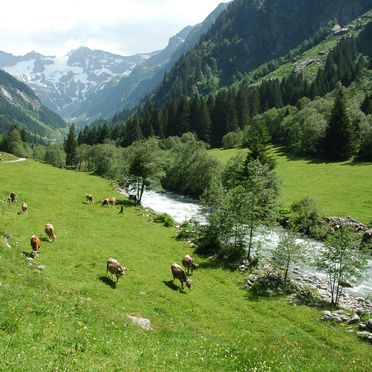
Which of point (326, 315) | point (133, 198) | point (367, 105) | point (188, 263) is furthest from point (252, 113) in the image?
point (326, 315)

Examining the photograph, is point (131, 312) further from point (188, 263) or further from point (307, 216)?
point (307, 216)

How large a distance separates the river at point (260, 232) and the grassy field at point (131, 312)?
7.63 m

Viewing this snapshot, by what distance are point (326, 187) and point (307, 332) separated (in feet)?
178

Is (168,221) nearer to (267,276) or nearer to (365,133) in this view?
(267,276)

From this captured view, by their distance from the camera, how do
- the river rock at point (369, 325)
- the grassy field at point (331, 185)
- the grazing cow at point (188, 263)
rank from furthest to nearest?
the grassy field at point (331, 185)
the grazing cow at point (188, 263)
the river rock at point (369, 325)

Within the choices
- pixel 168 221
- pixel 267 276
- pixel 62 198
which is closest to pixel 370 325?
pixel 267 276

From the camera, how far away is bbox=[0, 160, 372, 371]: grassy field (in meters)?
15.0

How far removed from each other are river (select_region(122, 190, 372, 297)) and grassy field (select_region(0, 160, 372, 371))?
7.63 metres

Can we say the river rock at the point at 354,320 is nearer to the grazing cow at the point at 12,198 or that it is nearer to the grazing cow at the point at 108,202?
the grazing cow at the point at 108,202

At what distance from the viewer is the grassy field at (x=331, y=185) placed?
215 ft

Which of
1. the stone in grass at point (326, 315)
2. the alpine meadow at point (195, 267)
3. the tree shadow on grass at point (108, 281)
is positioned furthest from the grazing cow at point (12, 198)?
the stone in grass at point (326, 315)

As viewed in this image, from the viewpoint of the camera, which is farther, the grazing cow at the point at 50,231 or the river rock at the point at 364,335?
the grazing cow at the point at 50,231

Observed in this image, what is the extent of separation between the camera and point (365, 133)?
94.9m

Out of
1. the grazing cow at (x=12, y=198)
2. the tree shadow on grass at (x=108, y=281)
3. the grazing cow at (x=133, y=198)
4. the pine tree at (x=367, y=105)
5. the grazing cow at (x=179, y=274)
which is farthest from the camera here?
the pine tree at (x=367, y=105)
